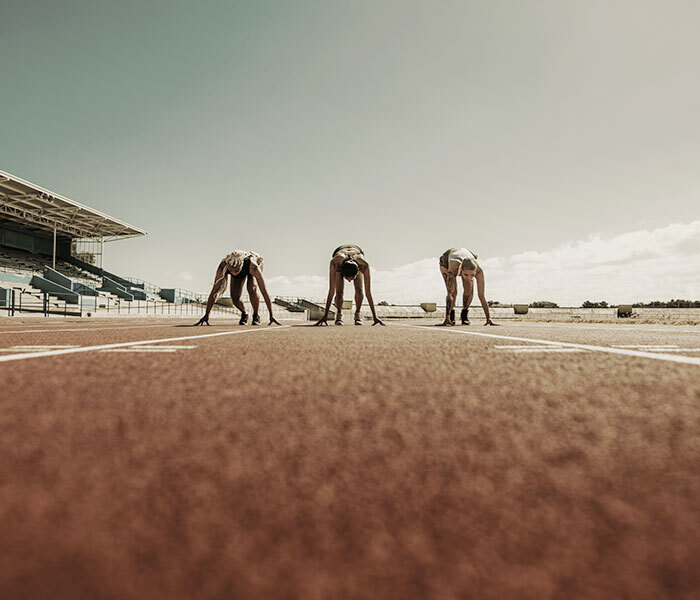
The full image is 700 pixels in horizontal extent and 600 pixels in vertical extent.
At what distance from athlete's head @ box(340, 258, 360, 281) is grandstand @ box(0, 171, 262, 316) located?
52.0 ft

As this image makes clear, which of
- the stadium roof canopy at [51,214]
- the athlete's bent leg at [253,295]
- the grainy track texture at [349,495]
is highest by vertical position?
the stadium roof canopy at [51,214]

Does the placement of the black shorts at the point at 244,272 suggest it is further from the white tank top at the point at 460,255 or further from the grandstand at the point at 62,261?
the grandstand at the point at 62,261

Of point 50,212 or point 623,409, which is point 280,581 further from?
point 50,212

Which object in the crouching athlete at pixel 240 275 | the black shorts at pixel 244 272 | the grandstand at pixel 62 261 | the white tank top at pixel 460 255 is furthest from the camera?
the grandstand at pixel 62 261

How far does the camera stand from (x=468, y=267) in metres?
8.21

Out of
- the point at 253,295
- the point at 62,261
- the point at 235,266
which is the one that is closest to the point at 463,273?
the point at 253,295

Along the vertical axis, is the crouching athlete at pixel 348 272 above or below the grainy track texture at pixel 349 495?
above

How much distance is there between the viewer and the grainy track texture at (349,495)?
302 millimetres

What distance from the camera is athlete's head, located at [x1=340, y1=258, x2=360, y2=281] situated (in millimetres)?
7367

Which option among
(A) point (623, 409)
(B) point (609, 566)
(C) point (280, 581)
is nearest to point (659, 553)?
(B) point (609, 566)

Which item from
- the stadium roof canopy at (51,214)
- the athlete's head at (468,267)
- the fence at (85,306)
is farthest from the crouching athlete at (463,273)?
the stadium roof canopy at (51,214)

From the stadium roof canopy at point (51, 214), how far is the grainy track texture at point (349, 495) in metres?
27.9

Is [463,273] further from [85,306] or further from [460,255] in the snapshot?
[85,306]

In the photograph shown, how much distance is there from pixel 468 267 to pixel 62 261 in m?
34.6
